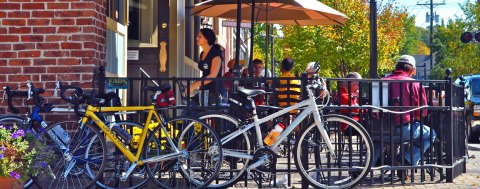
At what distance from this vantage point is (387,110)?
9.77 metres

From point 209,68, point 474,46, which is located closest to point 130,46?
point 209,68

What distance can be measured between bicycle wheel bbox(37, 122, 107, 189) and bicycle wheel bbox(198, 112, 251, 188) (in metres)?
0.99

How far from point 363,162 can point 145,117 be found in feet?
6.85

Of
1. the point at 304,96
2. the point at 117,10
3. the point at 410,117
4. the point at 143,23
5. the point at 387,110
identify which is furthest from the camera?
the point at 143,23

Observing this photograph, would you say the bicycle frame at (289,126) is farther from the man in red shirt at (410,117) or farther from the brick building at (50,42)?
the brick building at (50,42)

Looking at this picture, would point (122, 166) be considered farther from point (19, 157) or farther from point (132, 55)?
point (132, 55)

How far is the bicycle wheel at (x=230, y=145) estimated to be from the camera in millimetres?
9023

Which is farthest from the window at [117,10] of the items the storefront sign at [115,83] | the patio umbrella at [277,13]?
the storefront sign at [115,83]

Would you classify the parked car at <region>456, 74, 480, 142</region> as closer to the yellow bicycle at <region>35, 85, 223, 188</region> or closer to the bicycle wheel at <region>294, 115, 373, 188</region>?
the bicycle wheel at <region>294, 115, 373, 188</region>

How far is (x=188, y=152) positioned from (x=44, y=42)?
2.00 meters

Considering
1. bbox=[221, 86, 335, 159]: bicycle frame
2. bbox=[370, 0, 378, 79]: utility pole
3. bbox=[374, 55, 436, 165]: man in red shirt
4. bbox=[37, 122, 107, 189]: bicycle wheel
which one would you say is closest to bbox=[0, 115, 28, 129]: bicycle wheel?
bbox=[37, 122, 107, 189]: bicycle wheel

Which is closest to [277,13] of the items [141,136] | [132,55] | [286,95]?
[132,55]

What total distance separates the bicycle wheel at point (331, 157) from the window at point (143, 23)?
18.5 feet

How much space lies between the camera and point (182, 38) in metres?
16.4
